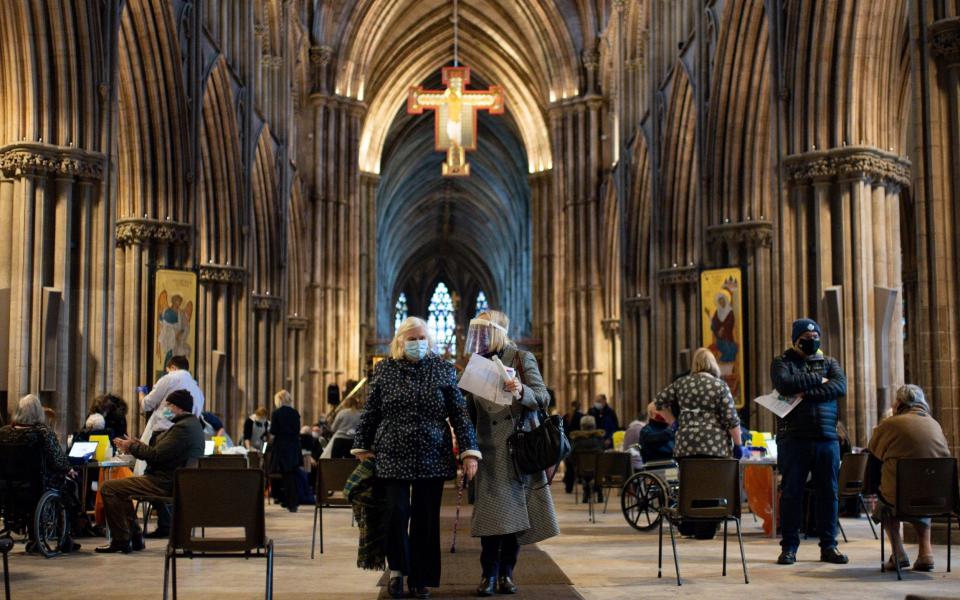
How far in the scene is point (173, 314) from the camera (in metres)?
20.9

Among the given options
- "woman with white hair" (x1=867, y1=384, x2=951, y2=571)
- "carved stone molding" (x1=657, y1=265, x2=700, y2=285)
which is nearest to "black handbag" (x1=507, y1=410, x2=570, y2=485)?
"woman with white hair" (x1=867, y1=384, x2=951, y2=571)

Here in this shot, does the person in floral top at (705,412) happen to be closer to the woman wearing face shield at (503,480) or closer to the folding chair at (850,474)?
the folding chair at (850,474)

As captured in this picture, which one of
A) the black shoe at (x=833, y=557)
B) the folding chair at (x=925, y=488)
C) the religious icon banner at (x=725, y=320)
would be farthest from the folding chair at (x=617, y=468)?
the religious icon banner at (x=725, y=320)

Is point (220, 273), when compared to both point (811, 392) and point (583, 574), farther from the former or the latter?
point (811, 392)

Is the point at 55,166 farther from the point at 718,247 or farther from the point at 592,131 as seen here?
the point at 592,131

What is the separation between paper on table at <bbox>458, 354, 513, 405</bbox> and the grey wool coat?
0.53 feet

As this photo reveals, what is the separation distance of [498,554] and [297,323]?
1276 inches

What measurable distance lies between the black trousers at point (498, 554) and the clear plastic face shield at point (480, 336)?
1.20 meters

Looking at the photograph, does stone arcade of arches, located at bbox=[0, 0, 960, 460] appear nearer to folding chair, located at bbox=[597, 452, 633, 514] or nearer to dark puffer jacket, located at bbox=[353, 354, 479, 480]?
folding chair, located at bbox=[597, 452, 633, 514]

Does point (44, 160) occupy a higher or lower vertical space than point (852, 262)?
higher

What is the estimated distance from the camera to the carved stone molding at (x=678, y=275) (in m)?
27.2

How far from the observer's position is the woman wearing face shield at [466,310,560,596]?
308 inches

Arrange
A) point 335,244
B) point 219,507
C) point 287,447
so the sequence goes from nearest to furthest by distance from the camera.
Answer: point 219,507, point 287,447, point 335,244

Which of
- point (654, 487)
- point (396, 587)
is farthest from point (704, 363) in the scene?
point (396, 587)
